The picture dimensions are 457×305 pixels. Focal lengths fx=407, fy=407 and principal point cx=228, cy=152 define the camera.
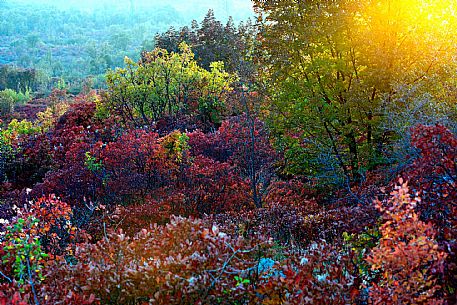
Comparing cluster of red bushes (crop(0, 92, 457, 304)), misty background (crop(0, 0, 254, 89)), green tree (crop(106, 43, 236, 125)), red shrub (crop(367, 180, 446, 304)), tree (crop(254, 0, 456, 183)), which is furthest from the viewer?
misty background (crop(0, 0, 254, 89))

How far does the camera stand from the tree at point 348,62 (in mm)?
8109

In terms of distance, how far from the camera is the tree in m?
8.11

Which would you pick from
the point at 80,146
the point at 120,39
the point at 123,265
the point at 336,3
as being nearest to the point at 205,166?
the point at 80,146

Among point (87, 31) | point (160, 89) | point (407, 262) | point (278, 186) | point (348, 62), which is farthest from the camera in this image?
point (87, 31)

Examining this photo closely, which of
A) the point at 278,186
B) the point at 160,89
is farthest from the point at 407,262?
the point at 160,89

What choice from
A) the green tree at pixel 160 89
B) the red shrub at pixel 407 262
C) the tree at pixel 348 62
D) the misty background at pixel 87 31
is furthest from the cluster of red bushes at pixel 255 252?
the misty background at pixel 87 31

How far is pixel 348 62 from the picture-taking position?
8.91 metres

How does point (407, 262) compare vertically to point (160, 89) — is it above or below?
below

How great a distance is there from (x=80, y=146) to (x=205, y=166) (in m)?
3.54

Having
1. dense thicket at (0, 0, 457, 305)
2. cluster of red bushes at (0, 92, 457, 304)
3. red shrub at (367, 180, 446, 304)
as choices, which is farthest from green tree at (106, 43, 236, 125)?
red shrub at (367, 180, 446, 304)

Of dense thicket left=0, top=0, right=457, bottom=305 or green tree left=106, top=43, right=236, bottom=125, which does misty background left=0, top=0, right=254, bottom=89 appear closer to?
green tree left=106, top=43, right=236, bottom=125

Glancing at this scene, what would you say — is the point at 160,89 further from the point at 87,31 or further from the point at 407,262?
the point at 87,31

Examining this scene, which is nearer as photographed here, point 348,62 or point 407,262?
point 407,262

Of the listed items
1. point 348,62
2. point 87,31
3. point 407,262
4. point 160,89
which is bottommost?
point 407,262
